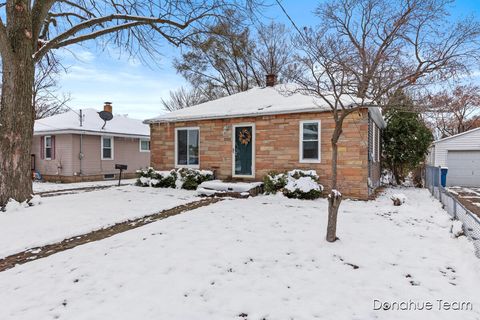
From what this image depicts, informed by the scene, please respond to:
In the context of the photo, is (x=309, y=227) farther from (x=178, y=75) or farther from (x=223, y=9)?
(x=178, y=75)

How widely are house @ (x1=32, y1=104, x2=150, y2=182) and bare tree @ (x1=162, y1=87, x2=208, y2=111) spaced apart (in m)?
11.2

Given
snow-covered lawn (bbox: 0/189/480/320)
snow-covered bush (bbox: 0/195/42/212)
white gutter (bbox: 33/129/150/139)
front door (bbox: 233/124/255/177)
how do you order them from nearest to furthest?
snow-covered lawn (bbox: 0/189/480/320), snow-covered bush (bbox: 0/195/42/212), front door (bbox: 233/124/255/177), white gutter (bbox: 33/129/150/139)

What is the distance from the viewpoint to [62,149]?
13594 mm

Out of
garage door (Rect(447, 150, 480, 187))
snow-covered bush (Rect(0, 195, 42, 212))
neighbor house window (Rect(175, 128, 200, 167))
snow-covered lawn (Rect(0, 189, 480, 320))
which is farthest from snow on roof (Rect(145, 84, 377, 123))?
garage door (Rect(447, 150, 480, 187))

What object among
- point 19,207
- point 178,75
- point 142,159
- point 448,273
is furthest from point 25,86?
point 178,75

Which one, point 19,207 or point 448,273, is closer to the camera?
point 448,273

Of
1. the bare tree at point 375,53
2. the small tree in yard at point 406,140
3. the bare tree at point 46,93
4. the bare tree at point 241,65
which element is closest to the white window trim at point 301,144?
the bare tree at point 375,53

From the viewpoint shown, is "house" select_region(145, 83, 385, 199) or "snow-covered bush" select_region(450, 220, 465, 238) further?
"house" select_region(145, 83, 385, 199)

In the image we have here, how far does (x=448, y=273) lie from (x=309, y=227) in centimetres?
212

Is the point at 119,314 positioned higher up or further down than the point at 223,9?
further down

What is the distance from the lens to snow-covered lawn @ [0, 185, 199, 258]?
449 cm

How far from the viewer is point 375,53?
6398mm

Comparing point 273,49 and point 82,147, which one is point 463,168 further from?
point 82,147

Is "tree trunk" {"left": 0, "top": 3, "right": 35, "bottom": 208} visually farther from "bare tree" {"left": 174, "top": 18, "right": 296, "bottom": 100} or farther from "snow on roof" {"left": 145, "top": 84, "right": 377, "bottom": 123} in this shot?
→ "bare tree" {"left": 174, "top": 18, "right": 296, "bottom": 100}
